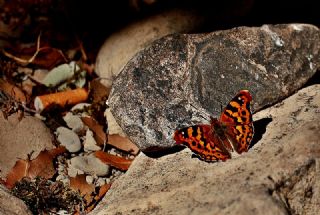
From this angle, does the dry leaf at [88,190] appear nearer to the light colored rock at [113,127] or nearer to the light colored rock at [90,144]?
the light colored rock at [90,144]

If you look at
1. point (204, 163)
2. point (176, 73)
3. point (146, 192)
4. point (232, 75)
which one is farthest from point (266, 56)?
point (146, 192)

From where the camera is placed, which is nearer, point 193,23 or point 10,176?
point 10,176

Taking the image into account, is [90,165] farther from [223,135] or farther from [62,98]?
[223,135]

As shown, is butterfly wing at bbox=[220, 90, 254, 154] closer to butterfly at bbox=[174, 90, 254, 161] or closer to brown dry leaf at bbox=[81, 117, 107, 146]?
butterfly at bbox=[174, 90, 254, 161]

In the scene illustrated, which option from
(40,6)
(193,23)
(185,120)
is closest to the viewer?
(185,120)

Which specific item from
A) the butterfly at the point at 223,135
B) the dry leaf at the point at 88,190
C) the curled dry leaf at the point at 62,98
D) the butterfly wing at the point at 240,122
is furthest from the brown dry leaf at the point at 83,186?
the butterfly wing at the point at 240,122

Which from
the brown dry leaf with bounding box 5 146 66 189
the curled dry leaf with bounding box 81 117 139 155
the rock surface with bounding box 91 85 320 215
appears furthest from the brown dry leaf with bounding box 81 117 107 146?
the rock surface with bounding box 91 85 320 215

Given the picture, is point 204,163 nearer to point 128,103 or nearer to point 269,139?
point 269,139
